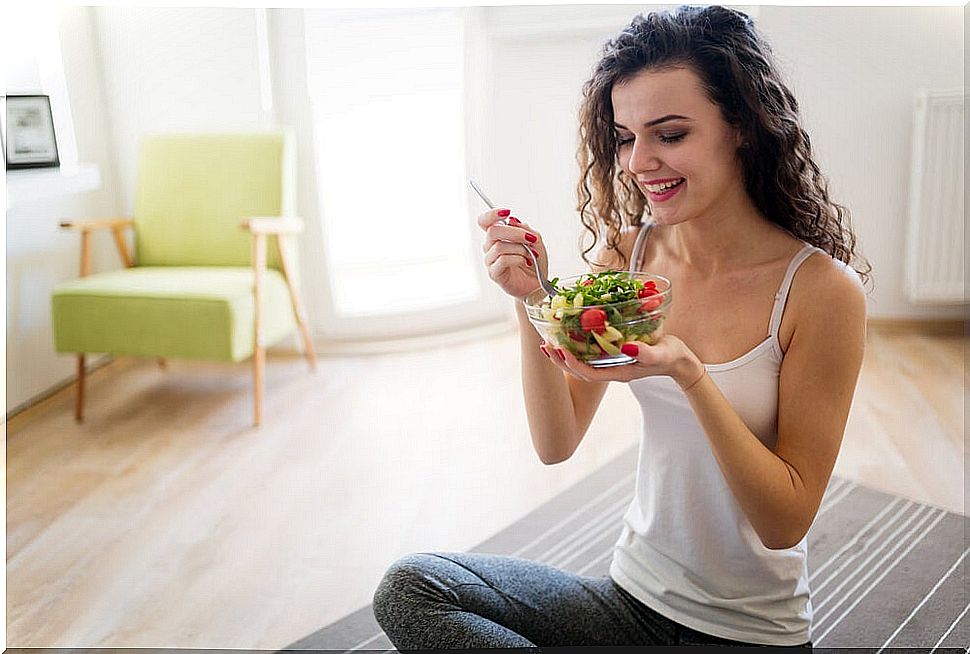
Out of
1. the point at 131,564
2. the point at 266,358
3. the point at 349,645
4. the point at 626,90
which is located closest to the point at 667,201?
the point at 626,90

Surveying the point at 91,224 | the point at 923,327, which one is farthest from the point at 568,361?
the point at 923,327

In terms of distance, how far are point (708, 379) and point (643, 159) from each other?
283 millimetres

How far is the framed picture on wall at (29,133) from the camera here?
3016mm

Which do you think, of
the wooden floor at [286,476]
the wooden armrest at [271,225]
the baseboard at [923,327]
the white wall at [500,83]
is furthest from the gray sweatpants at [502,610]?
the baseboard at [923,327]

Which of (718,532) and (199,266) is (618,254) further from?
(199,266)

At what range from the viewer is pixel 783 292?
3.89 ft

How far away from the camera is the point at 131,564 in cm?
209

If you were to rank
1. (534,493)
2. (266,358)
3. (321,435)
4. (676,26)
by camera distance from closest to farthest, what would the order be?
(676,26)
(534,493)
(321,435)
(266,358)

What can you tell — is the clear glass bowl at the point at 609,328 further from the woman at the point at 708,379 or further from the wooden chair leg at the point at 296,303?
the wooden chair leg at the point at 296,303

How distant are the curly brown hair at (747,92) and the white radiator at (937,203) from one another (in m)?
2.30

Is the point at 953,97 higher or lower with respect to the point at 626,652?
higher

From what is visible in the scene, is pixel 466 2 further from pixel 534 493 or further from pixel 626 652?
pixel 626 652

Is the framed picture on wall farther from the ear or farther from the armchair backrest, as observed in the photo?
the ear

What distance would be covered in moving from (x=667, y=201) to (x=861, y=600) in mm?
1065
